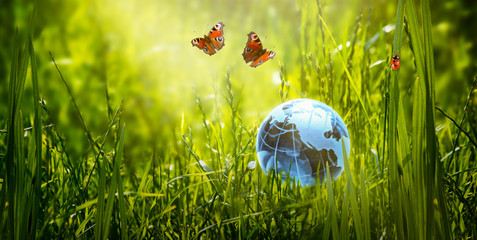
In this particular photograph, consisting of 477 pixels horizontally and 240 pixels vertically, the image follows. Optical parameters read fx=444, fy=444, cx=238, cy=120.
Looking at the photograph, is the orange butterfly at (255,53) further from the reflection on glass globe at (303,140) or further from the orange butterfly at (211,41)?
the reflection on glass globe at (303,140)

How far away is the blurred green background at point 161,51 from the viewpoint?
330 cm

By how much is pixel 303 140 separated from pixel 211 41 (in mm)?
564

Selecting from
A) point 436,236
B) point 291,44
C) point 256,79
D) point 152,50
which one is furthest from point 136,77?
point 436,236

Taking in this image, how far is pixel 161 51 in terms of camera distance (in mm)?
3656

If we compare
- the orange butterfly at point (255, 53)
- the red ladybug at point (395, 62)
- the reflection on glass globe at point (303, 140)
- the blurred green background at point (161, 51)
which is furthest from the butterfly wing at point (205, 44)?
the blurred green background at point (161, 51)

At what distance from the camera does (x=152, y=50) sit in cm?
362

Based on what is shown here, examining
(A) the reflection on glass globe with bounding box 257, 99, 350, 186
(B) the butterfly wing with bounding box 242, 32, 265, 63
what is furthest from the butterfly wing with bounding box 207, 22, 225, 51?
(A) the reflection on glass globe with bounding box 257, 99, 350, 186

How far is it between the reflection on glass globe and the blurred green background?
1.11 m

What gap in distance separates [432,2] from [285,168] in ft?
11.4

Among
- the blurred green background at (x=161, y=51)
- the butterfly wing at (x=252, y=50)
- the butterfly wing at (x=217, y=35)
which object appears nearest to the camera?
the butterfly wing at (x=217, y=35)

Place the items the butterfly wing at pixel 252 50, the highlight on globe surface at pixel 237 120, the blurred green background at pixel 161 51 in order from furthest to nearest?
the blurred green background at pixel 161 51 → the butterfly wing at pixel 252 50 → the highlight on globe surface at pixel 237 120

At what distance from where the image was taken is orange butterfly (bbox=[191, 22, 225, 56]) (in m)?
1.69

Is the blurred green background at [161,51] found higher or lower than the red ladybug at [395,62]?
higher

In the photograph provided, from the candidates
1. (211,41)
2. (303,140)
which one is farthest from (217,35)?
(303,140)
